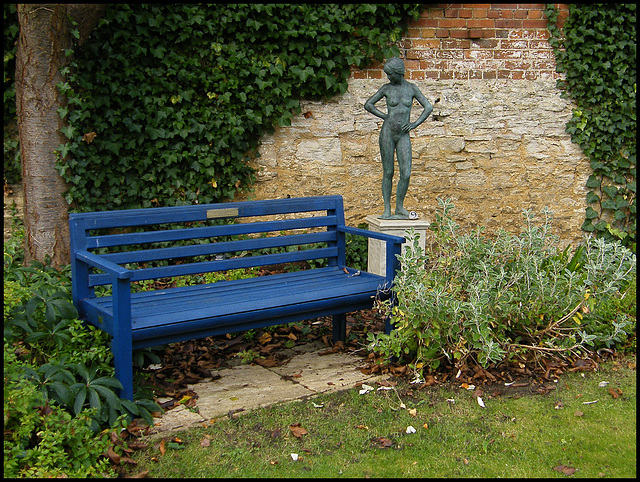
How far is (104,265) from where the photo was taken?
3.05 m

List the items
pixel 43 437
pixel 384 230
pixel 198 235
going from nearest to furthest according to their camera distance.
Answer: pixel 43 437 → pixel 198 235 → pixel 384 230

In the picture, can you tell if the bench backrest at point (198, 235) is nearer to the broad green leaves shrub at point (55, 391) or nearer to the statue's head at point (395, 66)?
the broad green leaves shrub at point (55, 391)

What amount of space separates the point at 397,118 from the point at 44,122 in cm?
275

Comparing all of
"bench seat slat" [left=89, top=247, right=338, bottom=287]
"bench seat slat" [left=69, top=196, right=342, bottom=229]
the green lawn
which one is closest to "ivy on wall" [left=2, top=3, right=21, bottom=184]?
"bench seat slat" [left=69, top=196, right=342, bottom=229]

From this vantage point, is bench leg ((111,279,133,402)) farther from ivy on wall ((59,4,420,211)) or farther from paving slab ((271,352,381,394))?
ivy on wall ((59,4,420,211))

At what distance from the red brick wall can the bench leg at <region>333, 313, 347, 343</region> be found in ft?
8.79

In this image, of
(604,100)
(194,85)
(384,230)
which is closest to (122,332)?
(384,230)

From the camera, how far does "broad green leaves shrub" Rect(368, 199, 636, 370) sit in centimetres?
356

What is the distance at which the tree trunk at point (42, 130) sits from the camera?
184 inches

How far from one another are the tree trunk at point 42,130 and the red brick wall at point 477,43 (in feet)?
8.69

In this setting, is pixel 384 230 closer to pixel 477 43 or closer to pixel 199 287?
pixel 199 287

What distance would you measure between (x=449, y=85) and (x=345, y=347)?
3108 mm

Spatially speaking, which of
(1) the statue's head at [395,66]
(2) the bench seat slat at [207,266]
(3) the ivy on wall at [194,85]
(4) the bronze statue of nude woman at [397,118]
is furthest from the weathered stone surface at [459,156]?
(2) the bench seat slat at [207,266]

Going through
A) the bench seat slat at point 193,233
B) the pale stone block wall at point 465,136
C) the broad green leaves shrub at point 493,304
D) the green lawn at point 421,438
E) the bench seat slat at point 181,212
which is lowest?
the green lawn at point 421,438
